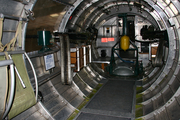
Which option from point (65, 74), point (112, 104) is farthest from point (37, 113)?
point (112, 104)

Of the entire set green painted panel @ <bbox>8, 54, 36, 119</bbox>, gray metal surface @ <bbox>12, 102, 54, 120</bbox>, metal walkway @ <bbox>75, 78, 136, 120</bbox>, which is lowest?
metal walkway @ <bbox>75, 78, 136, 120</bbox>

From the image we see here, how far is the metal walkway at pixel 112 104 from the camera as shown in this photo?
4324mm

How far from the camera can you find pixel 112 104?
5039 millimetres

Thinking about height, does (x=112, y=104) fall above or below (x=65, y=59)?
below

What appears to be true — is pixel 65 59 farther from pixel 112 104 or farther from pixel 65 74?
pixel 112 104

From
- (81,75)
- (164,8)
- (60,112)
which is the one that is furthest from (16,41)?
(164,8)

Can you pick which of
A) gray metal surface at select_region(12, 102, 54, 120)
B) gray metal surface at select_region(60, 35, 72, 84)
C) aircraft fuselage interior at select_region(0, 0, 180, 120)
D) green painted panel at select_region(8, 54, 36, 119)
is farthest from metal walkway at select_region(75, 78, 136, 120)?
green painted panel at select_region(8, 54, 36, 119)

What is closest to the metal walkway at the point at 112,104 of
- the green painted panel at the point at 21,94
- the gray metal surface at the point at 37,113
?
the gray metal surface at the point at 37,113

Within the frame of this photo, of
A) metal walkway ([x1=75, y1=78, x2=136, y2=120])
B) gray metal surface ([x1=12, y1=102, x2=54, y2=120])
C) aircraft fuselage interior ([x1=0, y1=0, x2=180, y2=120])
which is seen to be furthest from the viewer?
metal walkway ([x1=75, y1=78, x2=136, y2=120])

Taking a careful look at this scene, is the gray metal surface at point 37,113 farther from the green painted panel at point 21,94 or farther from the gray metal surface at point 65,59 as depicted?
the gray metal surface at point 65,59

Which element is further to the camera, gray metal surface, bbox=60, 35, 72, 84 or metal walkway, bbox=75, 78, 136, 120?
gray metal surface, bbox=60, 35, 72, 84

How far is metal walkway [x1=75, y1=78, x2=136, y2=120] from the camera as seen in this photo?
14.2 feet

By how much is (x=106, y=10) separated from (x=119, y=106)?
19.1 ft

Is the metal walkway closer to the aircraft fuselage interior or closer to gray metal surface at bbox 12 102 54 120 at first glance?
the aircraft fuselage interior
